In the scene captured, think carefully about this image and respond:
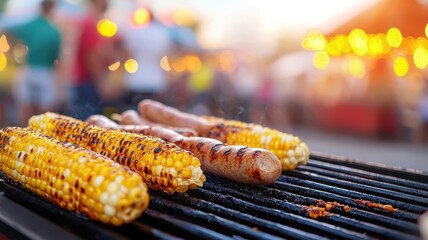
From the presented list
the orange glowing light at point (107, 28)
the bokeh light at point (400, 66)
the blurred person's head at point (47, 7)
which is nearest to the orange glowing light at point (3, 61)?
the blurred person's head at point (47, 7)

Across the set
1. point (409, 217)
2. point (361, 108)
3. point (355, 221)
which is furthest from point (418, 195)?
point (361, 108)

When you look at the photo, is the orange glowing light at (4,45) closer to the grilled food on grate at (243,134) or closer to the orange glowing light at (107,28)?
the orange glowing light at (107,28)

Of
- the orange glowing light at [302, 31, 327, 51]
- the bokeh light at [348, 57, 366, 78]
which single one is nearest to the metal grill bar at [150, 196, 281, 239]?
the orange glowing light at [302, 31, 327, 51]

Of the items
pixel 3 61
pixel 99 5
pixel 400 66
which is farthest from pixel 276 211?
pixel 3 61

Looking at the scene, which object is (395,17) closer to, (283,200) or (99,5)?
(99,5)

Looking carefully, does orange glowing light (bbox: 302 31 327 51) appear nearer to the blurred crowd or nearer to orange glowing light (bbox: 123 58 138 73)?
the blurred crowd
